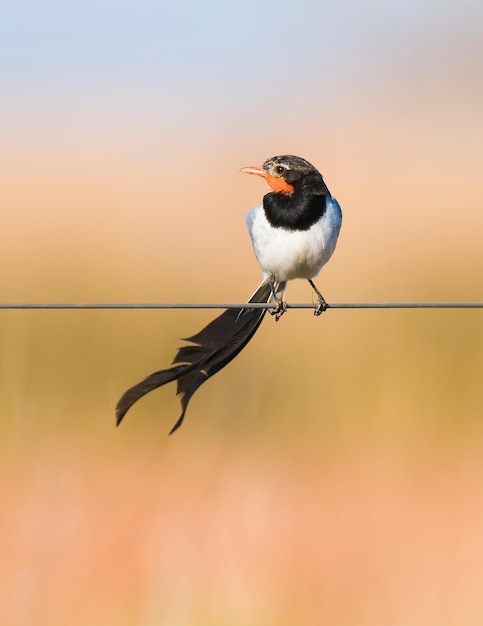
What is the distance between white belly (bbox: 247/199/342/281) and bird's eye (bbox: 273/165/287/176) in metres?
0.21

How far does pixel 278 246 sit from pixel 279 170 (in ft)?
1.49

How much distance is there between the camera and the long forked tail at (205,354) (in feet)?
16.3

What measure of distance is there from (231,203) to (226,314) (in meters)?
9.91

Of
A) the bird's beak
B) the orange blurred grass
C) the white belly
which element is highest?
the bird's beak

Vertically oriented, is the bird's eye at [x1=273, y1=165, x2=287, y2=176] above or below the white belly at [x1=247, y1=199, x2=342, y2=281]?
above

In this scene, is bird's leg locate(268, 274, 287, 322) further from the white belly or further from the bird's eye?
the bird's eye

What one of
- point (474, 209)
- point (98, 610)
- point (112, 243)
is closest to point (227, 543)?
point (98, 610)

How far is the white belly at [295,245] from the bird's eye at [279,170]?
0.21 metres

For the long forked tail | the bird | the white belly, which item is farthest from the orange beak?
the long forked tail

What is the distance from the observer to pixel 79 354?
9125 mm

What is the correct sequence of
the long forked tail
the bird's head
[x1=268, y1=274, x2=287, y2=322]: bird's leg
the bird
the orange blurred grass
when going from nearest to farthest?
1. the long forked tail
2. the bird
3. [x1=268, y1=274, x2=287, y2=322]: bird's leg
4. the bird's head
5. the orange blurred grass

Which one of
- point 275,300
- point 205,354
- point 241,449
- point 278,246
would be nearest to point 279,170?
point 278,246

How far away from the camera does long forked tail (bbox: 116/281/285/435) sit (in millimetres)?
4977

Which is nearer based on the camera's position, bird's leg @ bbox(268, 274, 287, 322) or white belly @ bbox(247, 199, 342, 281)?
white belly @ bbox(247, 199, 342, 281)
